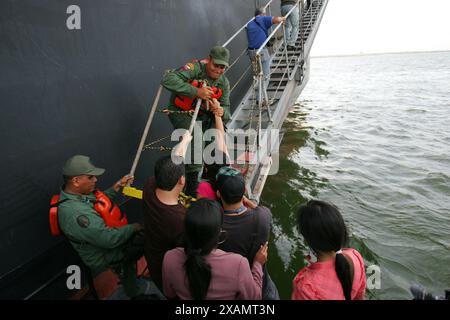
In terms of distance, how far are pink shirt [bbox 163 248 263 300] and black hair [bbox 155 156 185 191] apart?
0.42 meters

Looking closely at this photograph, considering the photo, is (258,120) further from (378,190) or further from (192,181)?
(378,190)

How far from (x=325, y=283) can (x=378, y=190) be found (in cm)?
591

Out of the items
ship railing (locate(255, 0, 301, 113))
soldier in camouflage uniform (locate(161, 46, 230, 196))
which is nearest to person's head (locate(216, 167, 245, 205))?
soldier in camouflage uniform (locate(161, 46, 230, 196))

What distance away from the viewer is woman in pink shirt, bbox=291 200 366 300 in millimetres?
1558

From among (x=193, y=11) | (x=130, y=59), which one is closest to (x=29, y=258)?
(x=130, y=59)

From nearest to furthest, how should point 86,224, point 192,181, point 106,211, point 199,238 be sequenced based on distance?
point 199,238, point 86,224, point 106,211, point 192,181

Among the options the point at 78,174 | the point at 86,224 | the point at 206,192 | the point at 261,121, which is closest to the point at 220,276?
the point at 206,192

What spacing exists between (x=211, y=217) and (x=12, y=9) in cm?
240

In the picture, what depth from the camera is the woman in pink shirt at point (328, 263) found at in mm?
1558

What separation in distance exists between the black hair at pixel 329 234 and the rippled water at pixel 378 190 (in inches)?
91.5

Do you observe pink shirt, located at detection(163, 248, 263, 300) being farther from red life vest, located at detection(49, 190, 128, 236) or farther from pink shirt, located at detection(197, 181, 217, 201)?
red life vest, located at detection(49, 190, 128, 236)

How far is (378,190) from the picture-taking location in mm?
6652

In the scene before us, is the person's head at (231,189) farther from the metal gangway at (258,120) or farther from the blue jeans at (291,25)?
the blue jeans at (291,25)

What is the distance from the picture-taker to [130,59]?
3.60 m
